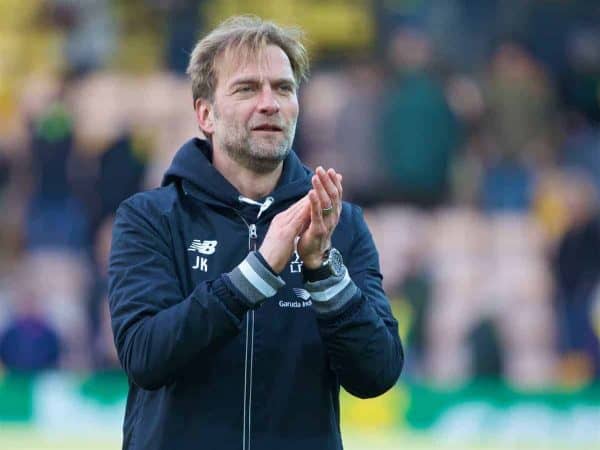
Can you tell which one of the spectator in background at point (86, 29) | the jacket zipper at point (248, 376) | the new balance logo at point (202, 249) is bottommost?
the jacket zipper at point (248, 376)

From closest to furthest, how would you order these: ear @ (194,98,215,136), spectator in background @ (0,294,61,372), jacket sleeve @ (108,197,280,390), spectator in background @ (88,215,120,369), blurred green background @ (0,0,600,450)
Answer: jacket sleeve @ (108,197,280,390), ear @ (194,98,215,136), blurred green background @ (0,0,600,450), spectator in background @ (0,294,61,372), spectator in background @ (88,215,120,369)

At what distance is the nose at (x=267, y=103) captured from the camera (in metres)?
3.42

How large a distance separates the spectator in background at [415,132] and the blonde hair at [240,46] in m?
7.66

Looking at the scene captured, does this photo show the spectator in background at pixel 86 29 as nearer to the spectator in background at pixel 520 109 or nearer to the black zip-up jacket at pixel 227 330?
the spectator in background at pixel 520 109

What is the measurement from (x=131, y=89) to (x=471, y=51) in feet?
10.5

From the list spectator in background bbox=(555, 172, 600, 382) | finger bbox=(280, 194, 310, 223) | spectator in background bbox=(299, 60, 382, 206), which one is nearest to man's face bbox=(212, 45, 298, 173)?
finger bbox=(280, 194, 310, 223)

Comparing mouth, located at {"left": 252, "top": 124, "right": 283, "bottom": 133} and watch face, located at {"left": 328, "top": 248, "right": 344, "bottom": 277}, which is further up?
mouth, located at {"left": 252, "top": 124, "right": 283, "bottom": 133}

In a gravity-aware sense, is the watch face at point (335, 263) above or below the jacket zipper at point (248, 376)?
above

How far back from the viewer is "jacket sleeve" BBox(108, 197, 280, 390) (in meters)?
3.16

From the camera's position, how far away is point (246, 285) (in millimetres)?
3184

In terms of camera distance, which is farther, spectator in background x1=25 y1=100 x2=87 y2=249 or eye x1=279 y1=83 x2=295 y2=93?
spectator in background x1=25 y1=100 x2=87 y2=249

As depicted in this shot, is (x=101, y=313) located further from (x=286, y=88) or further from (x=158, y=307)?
(x=158, y=307)

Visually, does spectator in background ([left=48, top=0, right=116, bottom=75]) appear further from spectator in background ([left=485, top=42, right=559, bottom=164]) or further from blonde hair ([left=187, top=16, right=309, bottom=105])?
blonde hair ([left=187, top=16, right=309, bottom=105])

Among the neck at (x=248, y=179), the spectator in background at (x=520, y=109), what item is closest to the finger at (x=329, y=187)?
the neck at (x=248, y=179)
